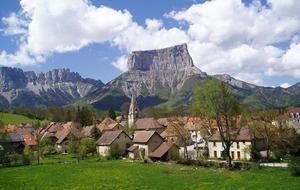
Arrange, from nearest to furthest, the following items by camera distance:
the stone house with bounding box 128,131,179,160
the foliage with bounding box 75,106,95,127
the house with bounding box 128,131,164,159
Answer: the stone house with bounding box 128,131,179,160 < the house with bounding box 128,131,164,159 < the foliage with bounding box 75,106,95,127

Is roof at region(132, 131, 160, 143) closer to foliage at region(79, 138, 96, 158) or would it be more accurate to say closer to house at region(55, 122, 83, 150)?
foliage at region(79, 138, 96, 158)

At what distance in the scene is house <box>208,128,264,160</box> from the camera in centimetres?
8188

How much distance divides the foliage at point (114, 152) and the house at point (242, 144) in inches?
898

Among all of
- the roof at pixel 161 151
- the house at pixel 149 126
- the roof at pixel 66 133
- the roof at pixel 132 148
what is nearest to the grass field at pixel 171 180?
the roof at pixel 161 151

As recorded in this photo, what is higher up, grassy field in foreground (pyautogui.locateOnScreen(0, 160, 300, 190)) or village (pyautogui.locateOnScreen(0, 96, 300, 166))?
village (pyautogui.locateOnScreen(0, 96, 300, 166))

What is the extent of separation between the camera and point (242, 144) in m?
84.4

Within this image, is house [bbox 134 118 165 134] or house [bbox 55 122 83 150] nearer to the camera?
house [bbox 134 118 165 134]

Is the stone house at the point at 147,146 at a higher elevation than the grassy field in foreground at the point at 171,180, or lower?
higher

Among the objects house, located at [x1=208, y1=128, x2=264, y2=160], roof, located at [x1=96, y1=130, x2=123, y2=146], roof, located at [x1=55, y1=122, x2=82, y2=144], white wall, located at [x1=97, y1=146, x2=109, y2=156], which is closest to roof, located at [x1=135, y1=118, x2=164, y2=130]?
roof, located at [x1=55, y1=122, x2=82, y2=144]

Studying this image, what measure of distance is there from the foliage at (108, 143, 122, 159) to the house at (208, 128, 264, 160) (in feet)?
74.8

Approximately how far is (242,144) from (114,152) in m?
30.7

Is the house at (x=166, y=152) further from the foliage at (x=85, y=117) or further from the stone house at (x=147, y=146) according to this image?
the foliage at (x=85, y=117)

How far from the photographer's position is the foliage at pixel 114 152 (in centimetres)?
9838

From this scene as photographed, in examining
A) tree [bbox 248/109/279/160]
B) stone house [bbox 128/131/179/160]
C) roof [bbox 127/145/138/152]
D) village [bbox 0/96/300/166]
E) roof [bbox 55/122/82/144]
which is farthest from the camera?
roof [bbox 55/122/82/144]
